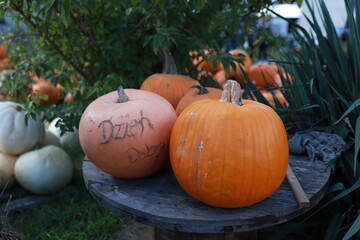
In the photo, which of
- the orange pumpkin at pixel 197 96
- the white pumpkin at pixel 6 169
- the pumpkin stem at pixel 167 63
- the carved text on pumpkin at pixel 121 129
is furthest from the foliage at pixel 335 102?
the white pumpkin at pixel 6 169

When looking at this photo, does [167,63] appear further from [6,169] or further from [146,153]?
[6,169]

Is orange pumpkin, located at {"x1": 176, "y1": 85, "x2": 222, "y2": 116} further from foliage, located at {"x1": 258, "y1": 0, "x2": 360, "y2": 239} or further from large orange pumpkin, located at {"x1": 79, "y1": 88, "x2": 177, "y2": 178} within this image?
foliage, located at {"x1": 258, "y1": 0, "x2": 360, "y2": 239}

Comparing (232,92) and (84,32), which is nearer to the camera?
(232,92)

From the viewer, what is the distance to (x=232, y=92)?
44.8 inches

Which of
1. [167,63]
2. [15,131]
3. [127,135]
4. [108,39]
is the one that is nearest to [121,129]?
[127,135]

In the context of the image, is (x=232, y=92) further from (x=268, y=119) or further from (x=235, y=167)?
(x=235, y=167)

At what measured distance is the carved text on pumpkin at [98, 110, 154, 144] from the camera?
3.82 ft

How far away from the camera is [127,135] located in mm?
1170

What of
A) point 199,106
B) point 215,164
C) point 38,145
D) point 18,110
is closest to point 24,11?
point 18,110

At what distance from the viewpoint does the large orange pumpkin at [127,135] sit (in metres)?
1.17

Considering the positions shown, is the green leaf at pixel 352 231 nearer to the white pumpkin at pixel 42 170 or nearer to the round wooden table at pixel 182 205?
the round wooden table at pixel 182 205

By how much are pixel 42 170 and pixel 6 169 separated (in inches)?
10.4

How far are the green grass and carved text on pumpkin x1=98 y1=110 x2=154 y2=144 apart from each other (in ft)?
3.19

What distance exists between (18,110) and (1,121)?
0.14m
